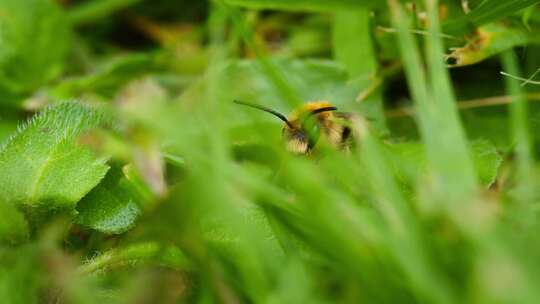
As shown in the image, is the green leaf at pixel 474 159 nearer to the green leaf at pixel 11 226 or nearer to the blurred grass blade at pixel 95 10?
the green leaf at pixel 11 226

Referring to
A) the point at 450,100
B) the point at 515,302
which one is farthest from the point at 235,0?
the point at 515,302

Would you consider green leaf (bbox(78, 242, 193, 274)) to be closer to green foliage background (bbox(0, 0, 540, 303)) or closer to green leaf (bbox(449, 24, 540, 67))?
green foliage background (bbox(0, 0, 540, 303))

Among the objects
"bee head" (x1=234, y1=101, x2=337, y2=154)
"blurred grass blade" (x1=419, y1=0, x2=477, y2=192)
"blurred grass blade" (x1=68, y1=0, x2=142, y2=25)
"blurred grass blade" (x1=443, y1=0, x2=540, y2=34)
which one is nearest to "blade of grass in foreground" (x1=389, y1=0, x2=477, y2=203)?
"blurred grass blade" (x1=419, y1=0, x2=477, y2=192)

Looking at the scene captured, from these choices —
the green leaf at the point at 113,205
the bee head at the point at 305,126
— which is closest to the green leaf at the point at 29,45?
the green leaf at the point at 113,205

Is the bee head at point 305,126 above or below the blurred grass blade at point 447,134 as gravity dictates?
below

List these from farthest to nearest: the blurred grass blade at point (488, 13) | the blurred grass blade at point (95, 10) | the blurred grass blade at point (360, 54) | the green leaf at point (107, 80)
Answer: the blurred grass blade at point (95, 10) < the green leaf at point (107, 80) < the blurred grass blade at point (360, 54) < the blurred grass blade at point (488, 13)

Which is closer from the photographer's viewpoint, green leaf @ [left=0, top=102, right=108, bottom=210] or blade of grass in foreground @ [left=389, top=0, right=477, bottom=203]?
blade of grass in foreground @ [left=389, top=0, right=477, bottom=203]
